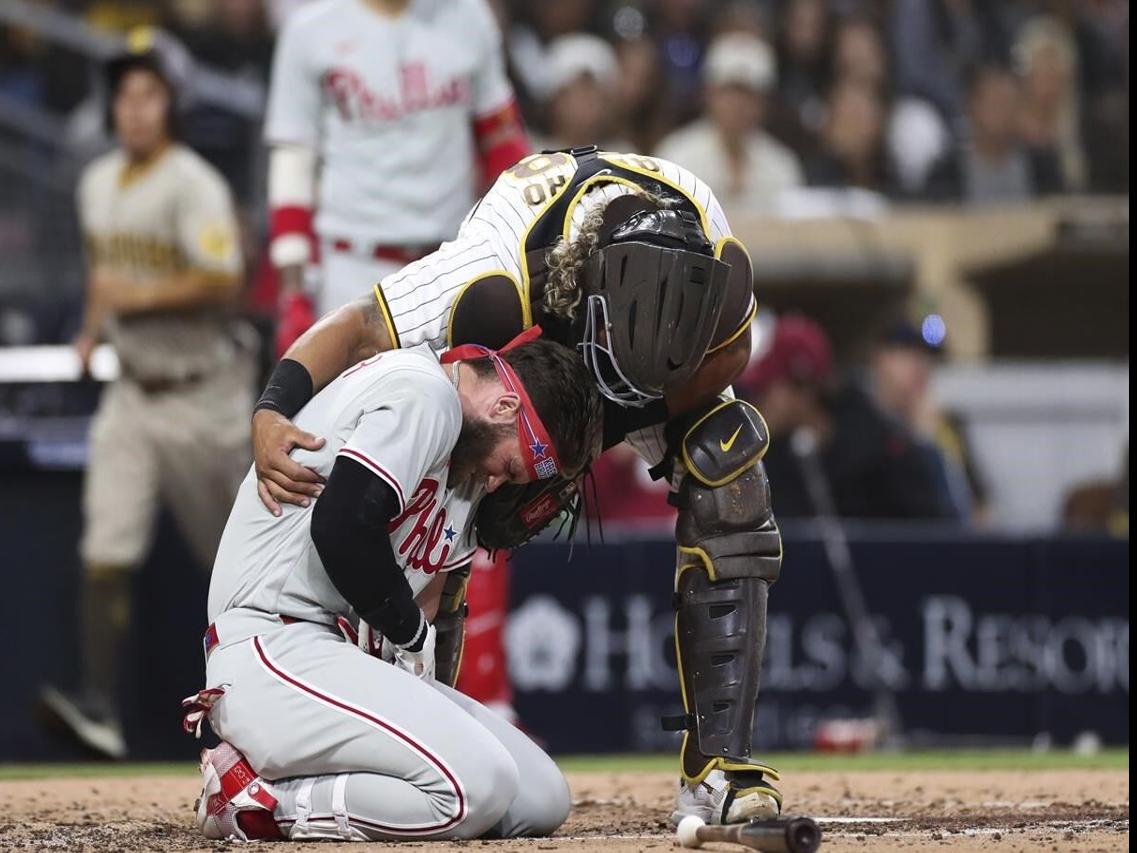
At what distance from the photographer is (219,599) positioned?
13.8 feet

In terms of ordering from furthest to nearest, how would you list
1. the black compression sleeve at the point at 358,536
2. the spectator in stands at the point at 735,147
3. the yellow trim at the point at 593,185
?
the spectator in stands at the point at 735,147, the yellow trim at the point at 593,185, the black compression sleeve at the point at 358,536

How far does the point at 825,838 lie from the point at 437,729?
86cm

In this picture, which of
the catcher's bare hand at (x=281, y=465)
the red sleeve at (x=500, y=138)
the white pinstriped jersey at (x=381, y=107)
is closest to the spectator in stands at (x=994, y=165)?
the red sleeve at (x=500, y=138)

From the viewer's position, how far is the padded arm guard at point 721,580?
429 cm

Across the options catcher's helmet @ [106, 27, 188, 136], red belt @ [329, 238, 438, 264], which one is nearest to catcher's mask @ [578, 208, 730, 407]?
red belt @ [329, 238, 438, 264]

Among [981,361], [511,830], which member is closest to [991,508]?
[981,361]

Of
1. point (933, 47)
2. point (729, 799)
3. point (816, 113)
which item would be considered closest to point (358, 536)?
point (729, 799)

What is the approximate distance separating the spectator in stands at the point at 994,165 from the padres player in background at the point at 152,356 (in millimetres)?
5370

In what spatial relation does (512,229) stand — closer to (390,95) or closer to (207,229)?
(390,95)

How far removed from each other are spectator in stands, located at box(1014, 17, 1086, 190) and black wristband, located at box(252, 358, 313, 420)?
8537 mm

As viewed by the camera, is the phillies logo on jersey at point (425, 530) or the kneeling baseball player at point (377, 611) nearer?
the kneeling baseball player at point (377, 611)

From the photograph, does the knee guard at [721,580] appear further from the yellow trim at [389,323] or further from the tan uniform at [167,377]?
the tan uniform at [167,377]

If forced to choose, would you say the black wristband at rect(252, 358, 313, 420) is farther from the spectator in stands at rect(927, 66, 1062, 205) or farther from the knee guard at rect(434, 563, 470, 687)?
the spectator in stands at rect(927, 66, 1062, 205)

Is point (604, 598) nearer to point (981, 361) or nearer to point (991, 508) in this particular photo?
point (991, 508)
